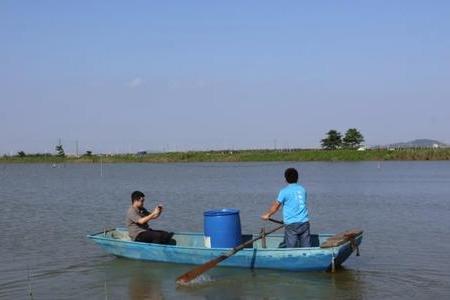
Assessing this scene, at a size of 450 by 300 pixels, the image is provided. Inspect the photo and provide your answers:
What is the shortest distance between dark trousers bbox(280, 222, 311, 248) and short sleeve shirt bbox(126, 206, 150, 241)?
3206 mm

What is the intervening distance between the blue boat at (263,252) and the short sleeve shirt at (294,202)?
23.5 inches

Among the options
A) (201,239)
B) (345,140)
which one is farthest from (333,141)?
(201,239)

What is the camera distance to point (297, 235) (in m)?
12.3

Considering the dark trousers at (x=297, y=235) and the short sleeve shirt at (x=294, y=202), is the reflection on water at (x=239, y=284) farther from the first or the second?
the short sleeve shirt at (x=294, y=202)

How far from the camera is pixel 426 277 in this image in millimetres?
12312

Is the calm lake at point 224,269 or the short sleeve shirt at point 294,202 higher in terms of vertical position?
the short sleeve shirt at point 294,202

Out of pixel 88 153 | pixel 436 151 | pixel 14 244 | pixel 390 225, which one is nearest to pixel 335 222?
pixel 390 225

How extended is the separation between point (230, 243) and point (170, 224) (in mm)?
8480

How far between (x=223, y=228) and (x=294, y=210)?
1566 mm

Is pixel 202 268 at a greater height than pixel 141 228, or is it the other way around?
pixel 141 228

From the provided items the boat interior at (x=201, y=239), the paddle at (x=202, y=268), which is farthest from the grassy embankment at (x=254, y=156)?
the paddle at (x=202, y=268)

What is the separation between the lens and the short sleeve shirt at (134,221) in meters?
13.6

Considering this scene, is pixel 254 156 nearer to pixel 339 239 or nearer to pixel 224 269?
pixel 224 269

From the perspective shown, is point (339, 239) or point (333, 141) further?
point (333, 141)
